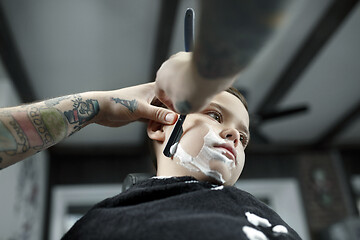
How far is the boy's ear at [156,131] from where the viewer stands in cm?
105

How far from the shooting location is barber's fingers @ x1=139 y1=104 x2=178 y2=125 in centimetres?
98

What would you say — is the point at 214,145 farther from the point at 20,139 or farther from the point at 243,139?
the point at 20,139

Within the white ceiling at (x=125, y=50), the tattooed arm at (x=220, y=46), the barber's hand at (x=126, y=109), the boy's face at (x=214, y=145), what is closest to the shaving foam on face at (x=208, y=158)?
the boy's face at (x=214, y=145)

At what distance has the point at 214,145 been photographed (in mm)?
932

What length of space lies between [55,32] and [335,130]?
4228 mm

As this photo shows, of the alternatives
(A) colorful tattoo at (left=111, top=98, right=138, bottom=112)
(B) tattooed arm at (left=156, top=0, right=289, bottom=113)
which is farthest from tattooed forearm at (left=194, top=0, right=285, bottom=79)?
(A) colorful tattoo at (left=111, top=98, right=138, bottom=112)

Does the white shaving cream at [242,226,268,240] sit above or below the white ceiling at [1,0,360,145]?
above

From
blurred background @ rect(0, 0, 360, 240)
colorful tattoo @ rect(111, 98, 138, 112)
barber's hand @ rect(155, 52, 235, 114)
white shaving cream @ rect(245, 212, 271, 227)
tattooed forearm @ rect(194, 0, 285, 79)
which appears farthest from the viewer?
blurred background @ rect(0, 0, 360, 240)

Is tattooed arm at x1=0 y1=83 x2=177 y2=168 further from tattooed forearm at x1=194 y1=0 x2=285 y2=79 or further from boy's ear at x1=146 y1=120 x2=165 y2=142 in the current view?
tattooed forearm at x1=194 y1=0 x2=285 y2=79

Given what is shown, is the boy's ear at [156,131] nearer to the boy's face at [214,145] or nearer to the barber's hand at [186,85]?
the boy's face at [214,145]

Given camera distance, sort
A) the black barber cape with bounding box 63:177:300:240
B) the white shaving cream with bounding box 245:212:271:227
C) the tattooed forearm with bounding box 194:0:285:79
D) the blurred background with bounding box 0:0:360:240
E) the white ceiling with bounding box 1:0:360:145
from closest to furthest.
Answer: the tattooed forearm with bounding box 194:0:285:79
the black barber cape with bounding box 63:177:300:240
the white shaving cream with bounding box 245:212:271:227
the white ceiling with bounding box 1:0:360:145
the blurred background with bounding box 0:0:360:240

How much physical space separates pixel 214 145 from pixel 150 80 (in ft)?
11.6

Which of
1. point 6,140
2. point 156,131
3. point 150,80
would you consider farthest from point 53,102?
point 150,80

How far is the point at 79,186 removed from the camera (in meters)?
5.86
